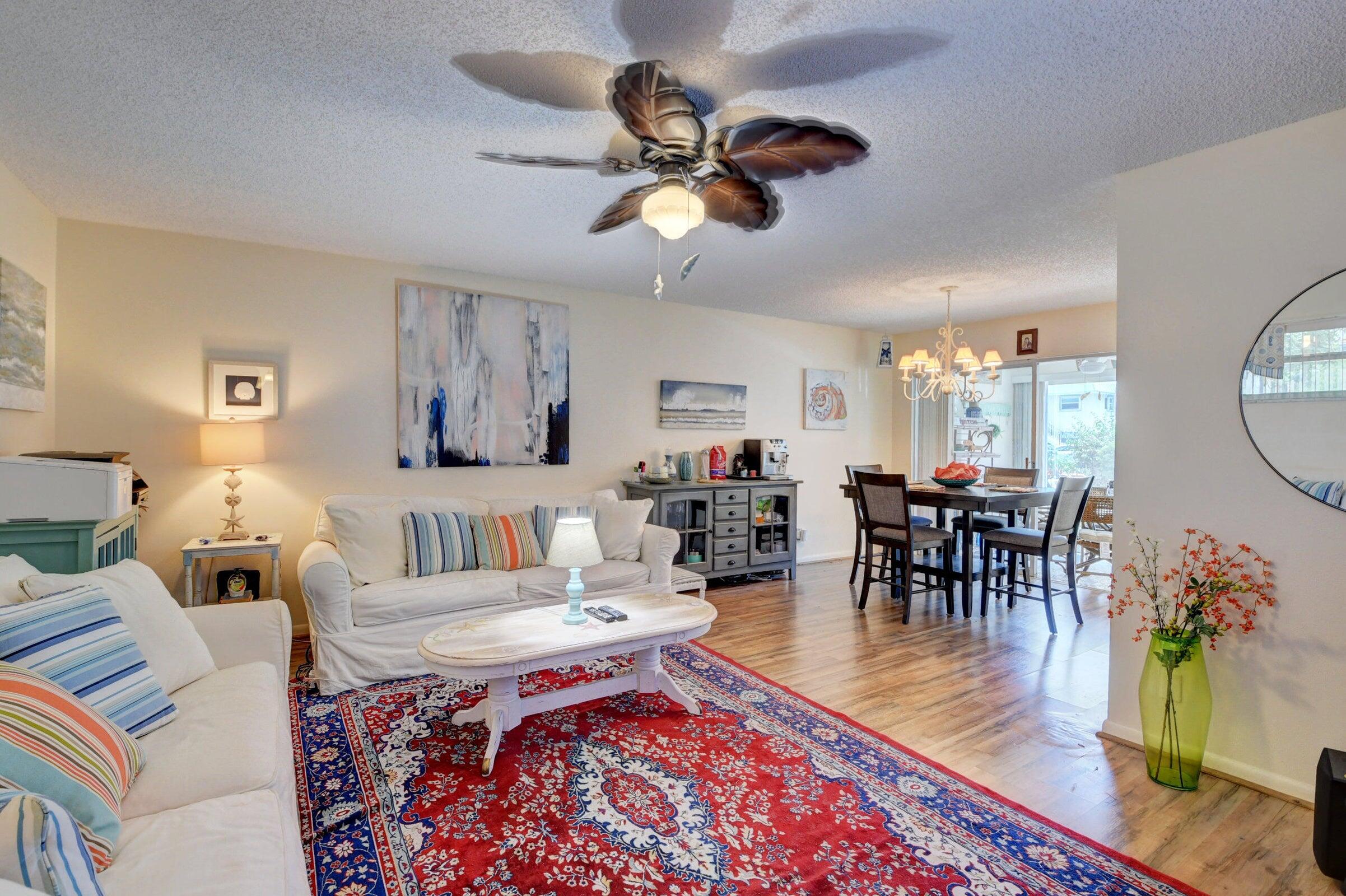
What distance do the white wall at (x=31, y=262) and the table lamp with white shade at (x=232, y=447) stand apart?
2.11ft

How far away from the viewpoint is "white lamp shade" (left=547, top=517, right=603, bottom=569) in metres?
2.58

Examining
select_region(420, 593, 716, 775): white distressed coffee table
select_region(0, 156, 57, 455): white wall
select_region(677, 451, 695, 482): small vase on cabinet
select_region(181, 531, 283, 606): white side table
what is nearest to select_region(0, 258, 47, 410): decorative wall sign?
select_region(0, 156, 57, 455): white wall

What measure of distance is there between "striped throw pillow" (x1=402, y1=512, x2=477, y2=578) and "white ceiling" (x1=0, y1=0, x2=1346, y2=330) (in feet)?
5.36

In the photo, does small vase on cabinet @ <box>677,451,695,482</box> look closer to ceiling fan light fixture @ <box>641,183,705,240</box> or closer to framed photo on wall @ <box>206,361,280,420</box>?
framed photo on wall @ <box>206,361,280,420</box>

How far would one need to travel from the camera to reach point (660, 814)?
208cm

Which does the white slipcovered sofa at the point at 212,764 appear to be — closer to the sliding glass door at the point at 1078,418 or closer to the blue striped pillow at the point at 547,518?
the blue striped pillow at the point at 547,518

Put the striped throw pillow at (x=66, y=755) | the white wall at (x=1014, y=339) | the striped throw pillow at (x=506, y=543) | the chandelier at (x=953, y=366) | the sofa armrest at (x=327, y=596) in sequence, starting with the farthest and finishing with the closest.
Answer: the white wall at (x=1014, y=339)
the chandelier at (x=953, y=366)
the striped throw pillow at (x=506, y=543)
the sofa armrest at (x=327, y=596)
the striped throw pillow at (x=66, y=755)

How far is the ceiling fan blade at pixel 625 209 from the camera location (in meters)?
2.28

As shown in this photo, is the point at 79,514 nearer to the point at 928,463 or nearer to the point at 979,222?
the point at 979,222

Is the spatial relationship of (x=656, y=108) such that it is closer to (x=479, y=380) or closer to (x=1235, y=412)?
(x=1235, y=412)

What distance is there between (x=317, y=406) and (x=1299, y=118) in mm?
4831

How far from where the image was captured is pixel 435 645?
2.37 metres

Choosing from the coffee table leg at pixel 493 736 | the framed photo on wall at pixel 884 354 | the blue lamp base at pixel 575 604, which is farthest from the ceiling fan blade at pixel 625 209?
the framed photo on wall at pixel 884 354

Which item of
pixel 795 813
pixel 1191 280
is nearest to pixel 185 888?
pixel 795 813
